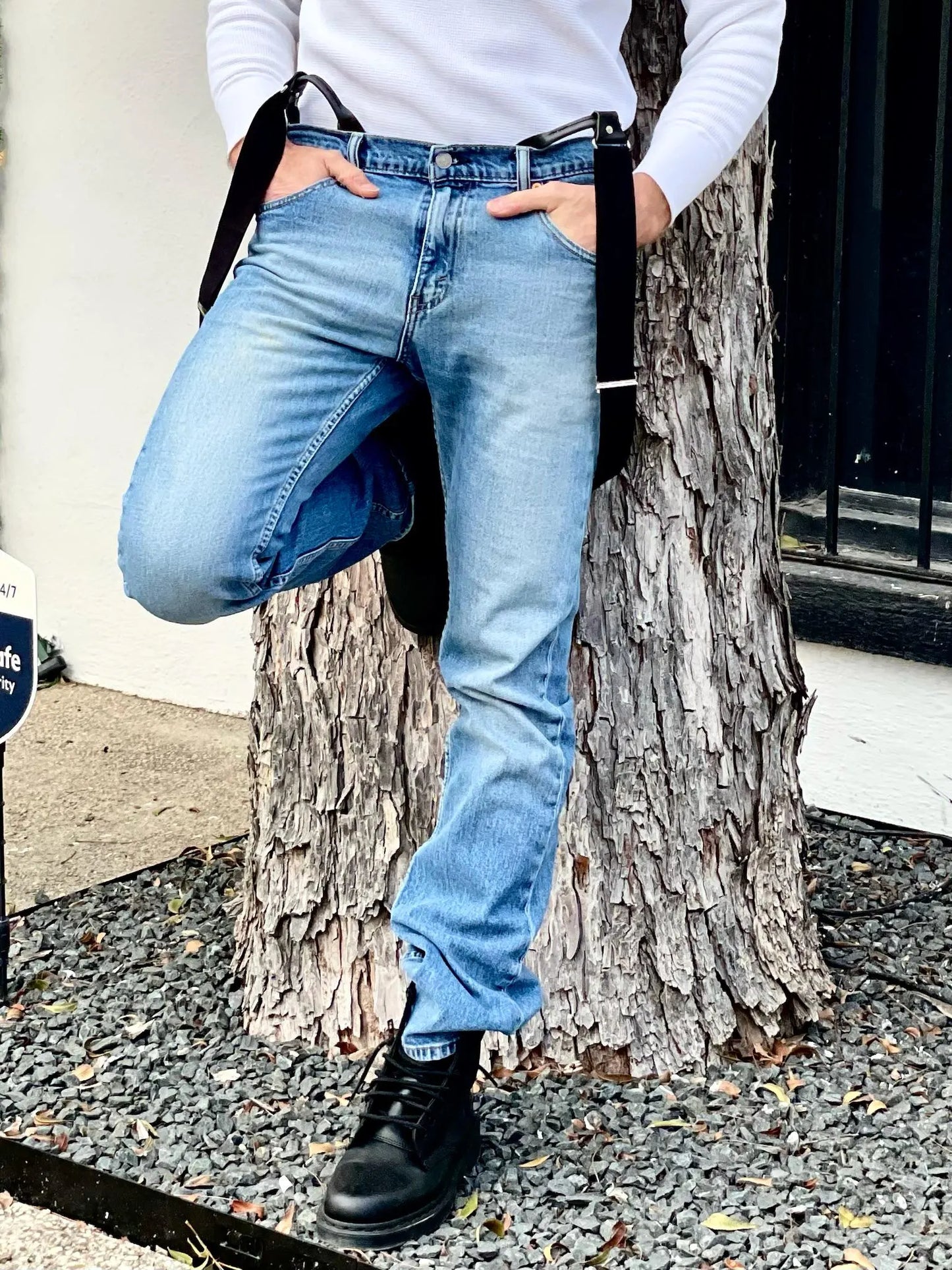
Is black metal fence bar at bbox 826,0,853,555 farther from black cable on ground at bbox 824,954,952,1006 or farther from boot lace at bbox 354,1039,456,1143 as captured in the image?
boot lace at bbox 354,1039,456,1143

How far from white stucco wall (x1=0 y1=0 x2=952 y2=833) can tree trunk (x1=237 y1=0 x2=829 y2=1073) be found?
216 cm

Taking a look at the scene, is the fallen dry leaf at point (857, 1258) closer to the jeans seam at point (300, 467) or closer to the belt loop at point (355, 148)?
the jeans seam at point (300, 467)

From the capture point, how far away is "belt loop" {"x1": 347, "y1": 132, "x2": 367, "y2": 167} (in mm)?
2051

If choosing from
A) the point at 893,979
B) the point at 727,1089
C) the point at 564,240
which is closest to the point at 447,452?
the point at 564,240

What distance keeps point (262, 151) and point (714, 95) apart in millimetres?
620

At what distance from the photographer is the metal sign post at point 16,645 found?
104 inches

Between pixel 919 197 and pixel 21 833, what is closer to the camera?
pixel 919 197

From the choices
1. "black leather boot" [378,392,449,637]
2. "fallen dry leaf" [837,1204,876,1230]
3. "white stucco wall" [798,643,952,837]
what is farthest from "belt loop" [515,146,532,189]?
"white stucco wall" [798,643,952,837]

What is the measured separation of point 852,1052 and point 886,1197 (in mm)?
459

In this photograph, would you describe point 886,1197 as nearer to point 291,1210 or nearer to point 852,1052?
point 852,1052

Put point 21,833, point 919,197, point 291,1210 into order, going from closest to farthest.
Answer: point 291,1210, point 919,197, point 21,833

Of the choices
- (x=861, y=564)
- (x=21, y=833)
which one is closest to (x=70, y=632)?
(x=21, y=833)

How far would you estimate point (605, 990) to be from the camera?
2.64 meters

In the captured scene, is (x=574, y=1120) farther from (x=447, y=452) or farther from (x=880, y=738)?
(x=880, y=738)
